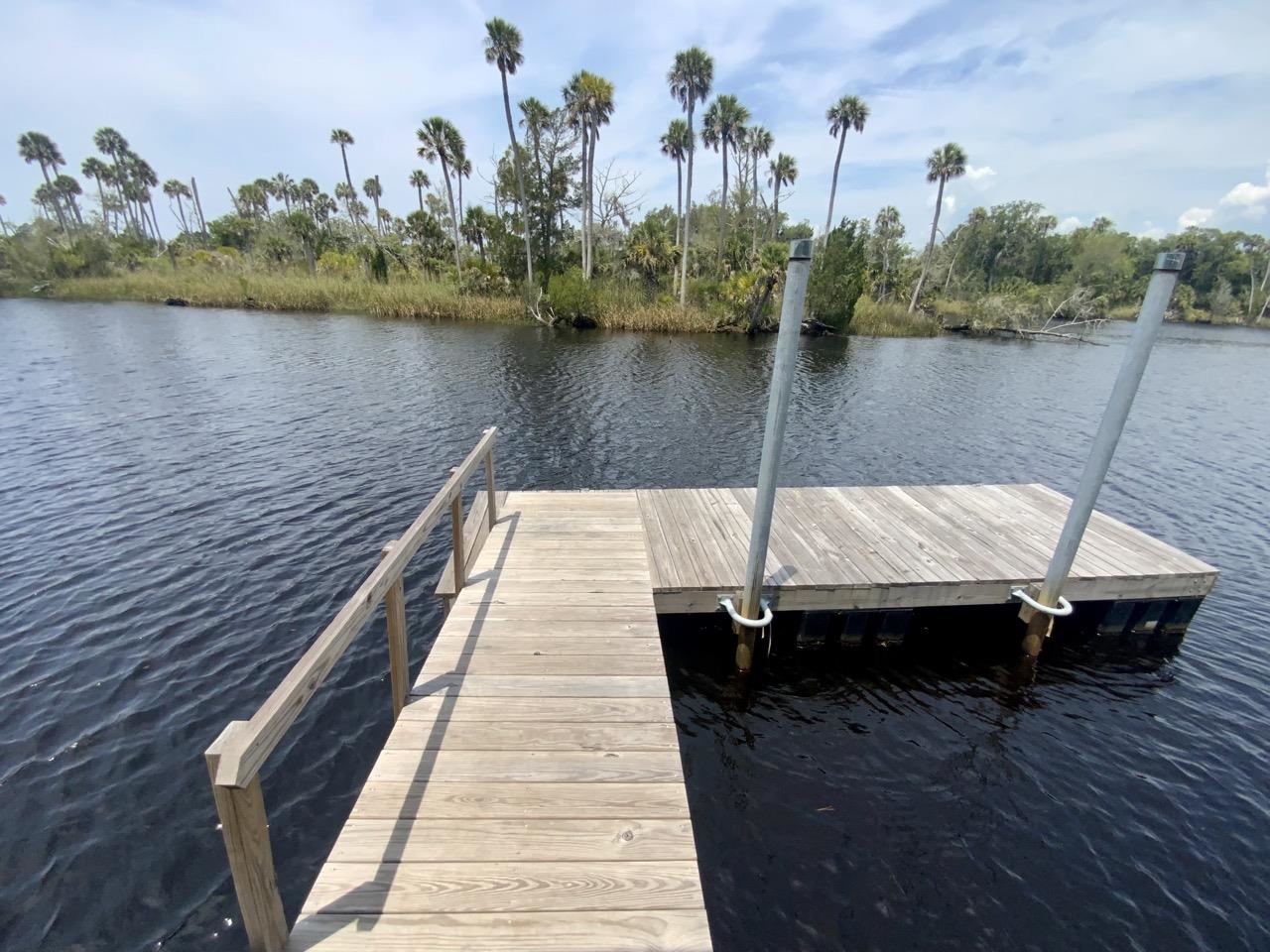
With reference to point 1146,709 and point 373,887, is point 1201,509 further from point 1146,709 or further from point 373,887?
point 373,887

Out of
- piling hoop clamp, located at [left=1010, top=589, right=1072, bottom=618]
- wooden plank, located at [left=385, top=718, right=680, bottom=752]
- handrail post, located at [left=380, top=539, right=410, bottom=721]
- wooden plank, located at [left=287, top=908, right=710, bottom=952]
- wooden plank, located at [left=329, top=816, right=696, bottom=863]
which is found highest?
handrail post, located at [left=380, top=539, right=410, bottom=721]

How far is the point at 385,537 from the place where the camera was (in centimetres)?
862

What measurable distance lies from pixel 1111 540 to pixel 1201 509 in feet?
20.5

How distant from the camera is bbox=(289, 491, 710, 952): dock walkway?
245 centimetres

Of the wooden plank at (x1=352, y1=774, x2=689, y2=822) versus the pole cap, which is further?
the pole cap

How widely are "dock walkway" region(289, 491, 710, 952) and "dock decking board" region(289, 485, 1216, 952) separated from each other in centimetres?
1

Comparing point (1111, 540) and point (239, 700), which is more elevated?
point (1111, 540)

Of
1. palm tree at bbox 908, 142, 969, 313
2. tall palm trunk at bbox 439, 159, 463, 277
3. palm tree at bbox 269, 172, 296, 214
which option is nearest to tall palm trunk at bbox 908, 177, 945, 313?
palm tree at bbox 908, 142, 969, 313

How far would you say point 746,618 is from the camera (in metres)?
5.64

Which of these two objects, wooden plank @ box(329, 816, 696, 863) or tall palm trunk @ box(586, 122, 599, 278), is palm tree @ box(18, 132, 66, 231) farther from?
wooden plank @ box(329, 816, 696, 863)

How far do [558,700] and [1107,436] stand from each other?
5.57 m

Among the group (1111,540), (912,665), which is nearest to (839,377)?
(1111,540)

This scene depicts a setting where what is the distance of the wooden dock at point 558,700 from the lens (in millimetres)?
2410

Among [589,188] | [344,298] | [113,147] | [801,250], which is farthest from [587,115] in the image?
[113,147]
